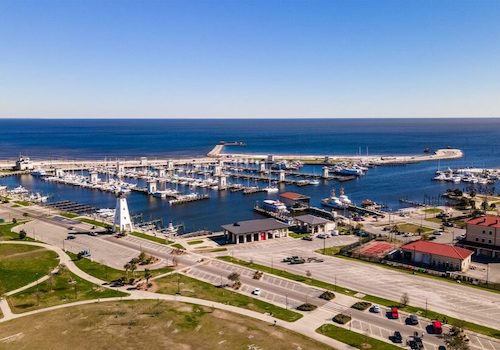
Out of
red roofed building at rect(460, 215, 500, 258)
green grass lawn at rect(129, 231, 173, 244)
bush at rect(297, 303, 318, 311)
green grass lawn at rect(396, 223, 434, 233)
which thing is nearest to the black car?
bush at rect(297, 303, 318, 311)

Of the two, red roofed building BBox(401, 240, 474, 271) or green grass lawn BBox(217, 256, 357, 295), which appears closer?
green grass lawn BBox(217, 256, 357, 295)

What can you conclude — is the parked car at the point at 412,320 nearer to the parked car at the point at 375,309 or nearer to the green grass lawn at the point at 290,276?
the parked car at the point at 375,309

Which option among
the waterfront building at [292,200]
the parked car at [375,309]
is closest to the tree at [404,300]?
the parked car at [375,309]

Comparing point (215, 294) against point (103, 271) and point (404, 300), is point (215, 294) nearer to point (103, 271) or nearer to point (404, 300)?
point (103, 271)

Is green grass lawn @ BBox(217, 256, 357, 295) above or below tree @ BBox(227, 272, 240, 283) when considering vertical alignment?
below

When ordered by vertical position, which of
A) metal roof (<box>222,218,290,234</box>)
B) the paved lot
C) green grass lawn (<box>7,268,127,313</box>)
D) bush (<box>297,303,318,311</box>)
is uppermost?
metal roof (<box>222,218,290,234</box>)

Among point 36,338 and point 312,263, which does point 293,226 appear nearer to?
point 312,263

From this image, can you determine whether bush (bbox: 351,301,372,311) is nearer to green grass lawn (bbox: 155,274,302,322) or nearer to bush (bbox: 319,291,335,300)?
bush (bbox: 319,291,335,300)

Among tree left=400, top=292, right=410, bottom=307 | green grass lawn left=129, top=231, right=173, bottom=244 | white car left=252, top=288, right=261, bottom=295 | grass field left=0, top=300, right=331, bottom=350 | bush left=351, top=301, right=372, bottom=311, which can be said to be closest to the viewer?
grass field left=0, top=300, right=331, bottom=350
